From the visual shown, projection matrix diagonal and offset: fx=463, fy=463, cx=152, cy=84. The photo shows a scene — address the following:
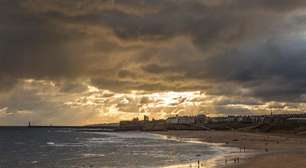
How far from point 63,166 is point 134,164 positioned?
→ 1077 cm

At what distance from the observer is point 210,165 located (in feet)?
201

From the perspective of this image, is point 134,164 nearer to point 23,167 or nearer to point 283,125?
point 23,167

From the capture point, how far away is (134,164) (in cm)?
6762

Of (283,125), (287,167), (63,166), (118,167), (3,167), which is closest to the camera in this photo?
(287,167)

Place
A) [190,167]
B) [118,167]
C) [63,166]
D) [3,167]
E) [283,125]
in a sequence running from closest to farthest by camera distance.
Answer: [190,167]
[118,167]
[63,166]
[3,167]
[283,125]

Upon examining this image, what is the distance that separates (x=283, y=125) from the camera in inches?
7343

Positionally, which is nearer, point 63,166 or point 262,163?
point 262,163

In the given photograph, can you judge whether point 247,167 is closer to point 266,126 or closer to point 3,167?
point 3,167

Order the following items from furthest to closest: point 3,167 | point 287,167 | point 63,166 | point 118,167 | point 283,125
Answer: point 283,125 < point 3,167 < point 63,166 < point 118,167 < point 287,167

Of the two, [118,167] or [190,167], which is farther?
[118,167]

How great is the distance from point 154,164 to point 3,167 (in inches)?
A: 990

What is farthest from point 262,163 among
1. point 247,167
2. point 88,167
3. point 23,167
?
point 23,167

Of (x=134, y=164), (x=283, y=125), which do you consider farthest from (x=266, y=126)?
(x=134, y=164)

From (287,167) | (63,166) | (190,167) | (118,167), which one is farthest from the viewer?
(63,166)
